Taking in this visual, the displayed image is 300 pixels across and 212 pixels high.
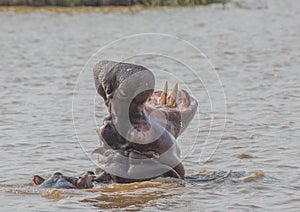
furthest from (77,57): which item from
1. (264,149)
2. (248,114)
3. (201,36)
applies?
(264,149)

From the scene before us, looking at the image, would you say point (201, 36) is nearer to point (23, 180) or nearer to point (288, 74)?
point (288, 74)

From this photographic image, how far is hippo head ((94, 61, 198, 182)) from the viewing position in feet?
19.7

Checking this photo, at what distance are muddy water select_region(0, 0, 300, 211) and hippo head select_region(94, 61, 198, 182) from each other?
17 centimetres

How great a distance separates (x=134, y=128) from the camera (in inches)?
242

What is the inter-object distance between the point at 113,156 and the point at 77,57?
981 cm

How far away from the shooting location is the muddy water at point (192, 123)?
6.30 metres

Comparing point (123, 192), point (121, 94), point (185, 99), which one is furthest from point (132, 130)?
point (185, 99)

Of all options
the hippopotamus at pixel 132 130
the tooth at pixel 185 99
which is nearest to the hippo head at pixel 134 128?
the hippopotamus at pixel 132 130

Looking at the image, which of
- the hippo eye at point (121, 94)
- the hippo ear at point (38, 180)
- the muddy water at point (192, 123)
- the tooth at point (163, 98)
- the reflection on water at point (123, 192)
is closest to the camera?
the hippo eye at point (121, 94)

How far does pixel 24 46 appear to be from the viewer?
17.8m

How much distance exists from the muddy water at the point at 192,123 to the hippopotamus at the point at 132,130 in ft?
0.38

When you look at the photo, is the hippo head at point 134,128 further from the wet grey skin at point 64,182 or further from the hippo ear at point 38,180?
the hippo ear at point 38,180

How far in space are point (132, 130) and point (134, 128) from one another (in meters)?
0.02

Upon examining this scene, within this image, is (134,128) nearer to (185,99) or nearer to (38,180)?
(185,99)
